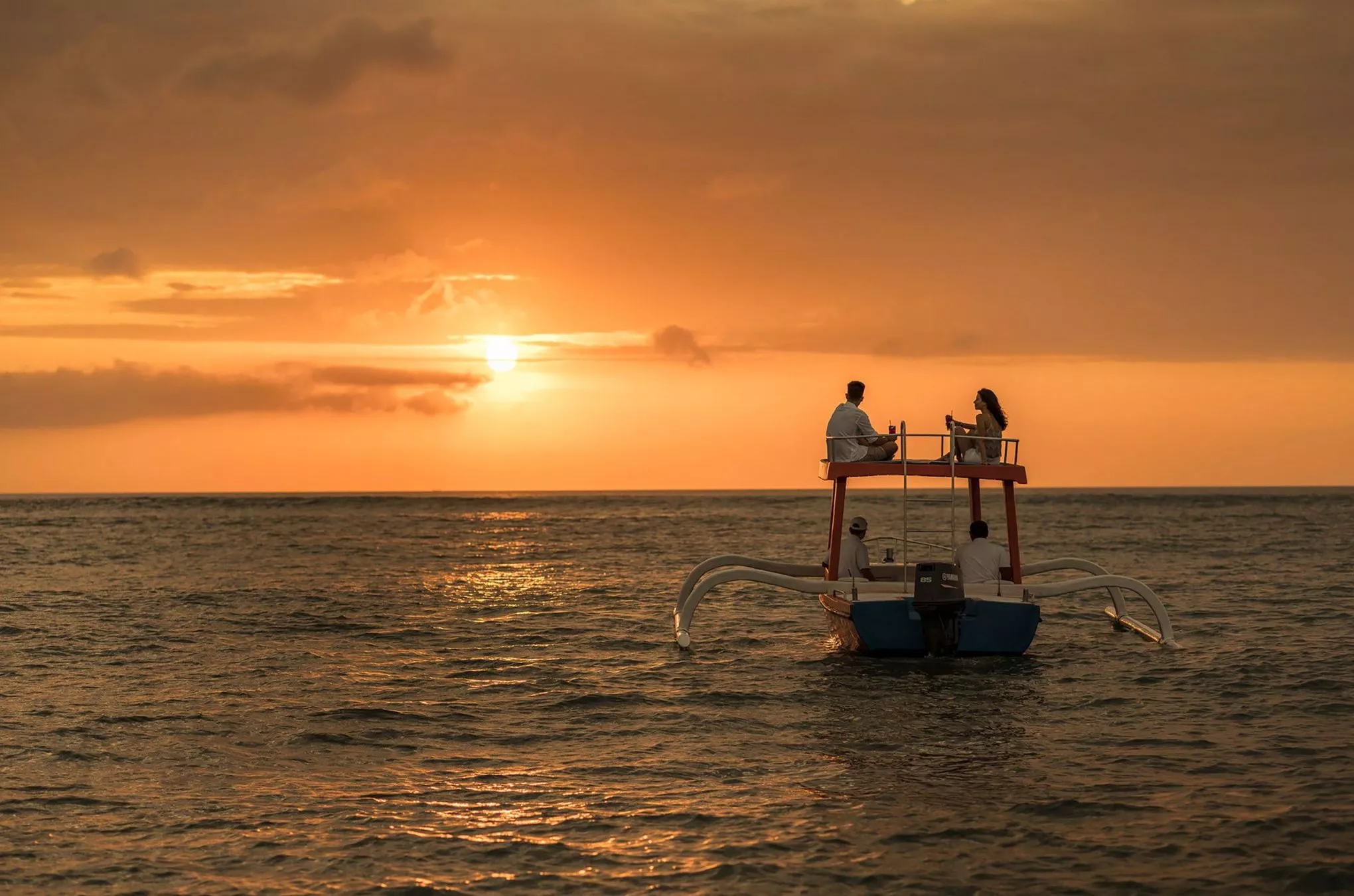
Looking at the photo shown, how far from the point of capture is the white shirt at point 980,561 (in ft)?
80.8

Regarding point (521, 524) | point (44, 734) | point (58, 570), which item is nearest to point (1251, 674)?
point (44, 734)

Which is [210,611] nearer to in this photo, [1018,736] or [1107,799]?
[1018,736]

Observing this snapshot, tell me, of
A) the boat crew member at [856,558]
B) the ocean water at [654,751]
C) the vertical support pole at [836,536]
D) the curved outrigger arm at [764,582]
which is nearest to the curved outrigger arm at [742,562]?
the curved outrigger arm at [764,582]

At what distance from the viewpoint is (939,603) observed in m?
22.5

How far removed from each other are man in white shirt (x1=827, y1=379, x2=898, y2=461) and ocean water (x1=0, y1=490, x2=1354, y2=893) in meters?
3.90

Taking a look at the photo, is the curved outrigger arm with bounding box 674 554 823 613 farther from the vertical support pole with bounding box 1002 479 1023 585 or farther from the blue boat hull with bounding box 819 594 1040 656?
the blue boat hull with bounding box 819 594 1040 656

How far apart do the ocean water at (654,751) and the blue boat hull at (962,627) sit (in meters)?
0.58

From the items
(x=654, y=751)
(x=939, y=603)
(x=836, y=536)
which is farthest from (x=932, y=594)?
(x=654, y=751)

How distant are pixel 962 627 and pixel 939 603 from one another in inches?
37.0

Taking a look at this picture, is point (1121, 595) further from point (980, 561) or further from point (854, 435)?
point (854, 435)

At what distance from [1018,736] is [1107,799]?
11.2 feet

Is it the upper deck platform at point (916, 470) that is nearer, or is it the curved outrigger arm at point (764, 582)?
the upper deck platform at point (916, 470)

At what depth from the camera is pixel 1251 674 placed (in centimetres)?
2367

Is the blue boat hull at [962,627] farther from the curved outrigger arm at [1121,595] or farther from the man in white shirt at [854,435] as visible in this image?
the man in white shirt at [854,435]
